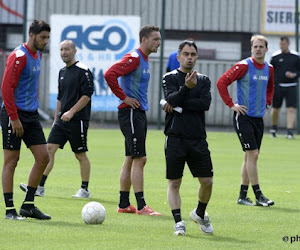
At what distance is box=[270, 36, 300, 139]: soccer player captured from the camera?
2109 cm

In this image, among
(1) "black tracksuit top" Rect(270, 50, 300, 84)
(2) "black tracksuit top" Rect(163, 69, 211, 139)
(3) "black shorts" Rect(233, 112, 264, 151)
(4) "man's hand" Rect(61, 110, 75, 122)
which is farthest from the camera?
(1) "black tracksuit top" Rect(270, 50, 300, 84)

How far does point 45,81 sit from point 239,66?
14.0 m

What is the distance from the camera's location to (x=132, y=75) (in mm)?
10266

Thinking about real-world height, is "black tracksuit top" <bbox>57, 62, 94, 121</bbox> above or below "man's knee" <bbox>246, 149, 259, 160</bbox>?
above

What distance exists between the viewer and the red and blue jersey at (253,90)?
11.2 metres

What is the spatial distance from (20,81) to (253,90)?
3284mm

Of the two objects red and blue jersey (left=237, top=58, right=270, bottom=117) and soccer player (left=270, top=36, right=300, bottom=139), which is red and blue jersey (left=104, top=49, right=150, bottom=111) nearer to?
red and blue jersey (left=237, top=58, right=270, bottom=117)

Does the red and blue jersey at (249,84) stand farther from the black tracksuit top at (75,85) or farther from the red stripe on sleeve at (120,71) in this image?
the black tracksuit top at (75,85)

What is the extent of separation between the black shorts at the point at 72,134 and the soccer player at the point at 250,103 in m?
1.86

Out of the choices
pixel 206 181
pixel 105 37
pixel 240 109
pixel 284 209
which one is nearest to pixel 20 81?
pixel 206 181

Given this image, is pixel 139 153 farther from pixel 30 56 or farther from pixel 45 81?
pixel 45 81

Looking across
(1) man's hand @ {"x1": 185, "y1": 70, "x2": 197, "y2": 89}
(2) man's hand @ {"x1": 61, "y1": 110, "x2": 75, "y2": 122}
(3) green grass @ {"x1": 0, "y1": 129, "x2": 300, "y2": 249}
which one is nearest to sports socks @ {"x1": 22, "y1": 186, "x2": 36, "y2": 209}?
(3) green grass @ {"x1": 0, "y1": 129, "x2": 300, "y2": 249}

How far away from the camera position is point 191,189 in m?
12.4

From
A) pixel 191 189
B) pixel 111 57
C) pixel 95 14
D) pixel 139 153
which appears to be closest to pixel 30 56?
pixel 139 153
